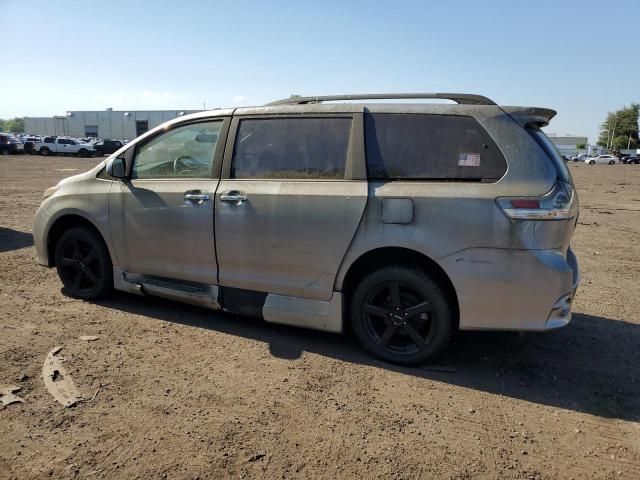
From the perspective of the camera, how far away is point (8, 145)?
41562mm

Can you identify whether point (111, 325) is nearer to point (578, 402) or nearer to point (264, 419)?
point (264, 419)

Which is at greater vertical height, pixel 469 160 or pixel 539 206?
pixel 469 160

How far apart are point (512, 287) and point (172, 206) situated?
9.55ft

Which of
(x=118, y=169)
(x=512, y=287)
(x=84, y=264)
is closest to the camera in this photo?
(x=512, y=287)

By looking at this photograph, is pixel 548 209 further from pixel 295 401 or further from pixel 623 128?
pixel 623 128

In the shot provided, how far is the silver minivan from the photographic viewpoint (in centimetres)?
340

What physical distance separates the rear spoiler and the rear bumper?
96 centimetres

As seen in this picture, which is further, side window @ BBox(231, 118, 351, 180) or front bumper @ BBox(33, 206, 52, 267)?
front bumper @ BBox(33, 206, 52, 267)

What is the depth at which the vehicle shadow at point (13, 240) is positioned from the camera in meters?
7.38

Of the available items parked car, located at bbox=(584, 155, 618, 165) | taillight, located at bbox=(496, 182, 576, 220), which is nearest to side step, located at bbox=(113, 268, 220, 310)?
taillight, located at bbox=(496, 182, 576, 220)

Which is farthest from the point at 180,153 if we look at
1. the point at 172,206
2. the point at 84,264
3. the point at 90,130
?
the point at 90,130

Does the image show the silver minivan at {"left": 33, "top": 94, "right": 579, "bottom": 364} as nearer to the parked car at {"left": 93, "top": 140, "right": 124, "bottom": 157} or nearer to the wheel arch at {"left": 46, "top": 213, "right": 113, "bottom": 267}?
the wheel arch at {"left": 46, "top": 213, "right": 113, "bottom": 267}

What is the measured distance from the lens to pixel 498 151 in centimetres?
347

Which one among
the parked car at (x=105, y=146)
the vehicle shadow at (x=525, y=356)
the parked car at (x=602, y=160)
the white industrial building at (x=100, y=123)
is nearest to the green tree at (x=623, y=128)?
the parked car at (x=602, y=160)
